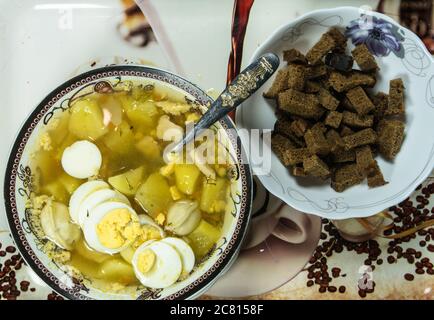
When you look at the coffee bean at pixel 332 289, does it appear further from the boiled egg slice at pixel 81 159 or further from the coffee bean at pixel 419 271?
the boiled egg slice at pixel 81 159

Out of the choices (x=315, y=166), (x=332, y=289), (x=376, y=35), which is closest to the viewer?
(x=315, y=166)

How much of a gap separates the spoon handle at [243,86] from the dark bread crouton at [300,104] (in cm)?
→ 8

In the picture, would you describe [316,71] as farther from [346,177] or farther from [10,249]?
[10,249]

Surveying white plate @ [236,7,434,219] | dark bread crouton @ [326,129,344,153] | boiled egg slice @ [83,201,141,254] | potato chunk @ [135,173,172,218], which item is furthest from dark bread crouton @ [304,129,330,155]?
boiled egg slice @ [83,201,141,254]

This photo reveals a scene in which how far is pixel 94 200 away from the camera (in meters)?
1.49

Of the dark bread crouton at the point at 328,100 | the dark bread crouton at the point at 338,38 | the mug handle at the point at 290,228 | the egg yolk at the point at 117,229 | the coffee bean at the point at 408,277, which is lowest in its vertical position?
the coffee bean at the point at 408,277

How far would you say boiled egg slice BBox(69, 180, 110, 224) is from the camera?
1.51 metres

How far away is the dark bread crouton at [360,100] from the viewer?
56.4 inches

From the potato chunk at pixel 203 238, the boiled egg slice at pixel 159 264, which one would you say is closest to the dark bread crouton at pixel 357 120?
the potato chunk at pixel 203 238

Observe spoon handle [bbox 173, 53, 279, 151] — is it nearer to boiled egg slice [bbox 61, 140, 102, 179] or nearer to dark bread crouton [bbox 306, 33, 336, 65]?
dark bread crouton [bbox 306, 33, 336, 65]

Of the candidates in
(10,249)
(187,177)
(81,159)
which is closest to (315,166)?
(187,177)

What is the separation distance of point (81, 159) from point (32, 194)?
0.18m
